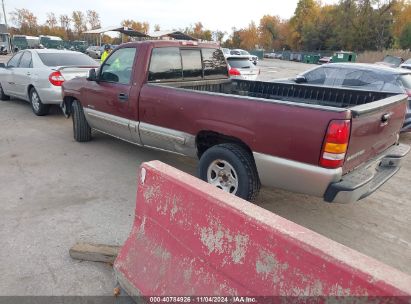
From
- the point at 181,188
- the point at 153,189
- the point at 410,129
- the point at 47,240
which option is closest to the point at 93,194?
the point at 47,240

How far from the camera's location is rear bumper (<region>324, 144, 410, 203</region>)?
298cm

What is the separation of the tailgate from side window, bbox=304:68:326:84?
3.98 meters

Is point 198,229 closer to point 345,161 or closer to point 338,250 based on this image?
point 338,250

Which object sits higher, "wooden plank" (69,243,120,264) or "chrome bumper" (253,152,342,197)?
"chrome bumper" (253,152,342,197)

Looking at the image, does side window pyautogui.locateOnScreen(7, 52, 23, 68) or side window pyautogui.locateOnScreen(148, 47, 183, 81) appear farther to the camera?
side window pyautogui.locateOnScreen(7, 52, 23, 68)

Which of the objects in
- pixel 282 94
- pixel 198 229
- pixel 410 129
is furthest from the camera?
pixel 410 129

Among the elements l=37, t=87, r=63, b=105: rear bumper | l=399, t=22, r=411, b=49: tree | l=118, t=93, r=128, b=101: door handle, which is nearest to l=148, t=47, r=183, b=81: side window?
l=118, t=93, r=128, b=101: door handle

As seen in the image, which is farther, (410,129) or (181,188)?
(410,129)

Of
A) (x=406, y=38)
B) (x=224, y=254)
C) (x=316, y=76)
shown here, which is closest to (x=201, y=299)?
(x=224, y=254)

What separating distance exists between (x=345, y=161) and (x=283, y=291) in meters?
1.71

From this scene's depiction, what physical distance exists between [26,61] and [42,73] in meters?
1.23

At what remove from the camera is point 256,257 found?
1783 mm

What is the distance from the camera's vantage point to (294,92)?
16.3 ft

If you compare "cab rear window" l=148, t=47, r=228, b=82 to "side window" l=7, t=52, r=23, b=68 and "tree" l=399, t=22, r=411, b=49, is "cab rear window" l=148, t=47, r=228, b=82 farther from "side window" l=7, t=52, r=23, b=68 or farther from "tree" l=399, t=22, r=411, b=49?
"tree" l=399, t=22, r=411, b=49
